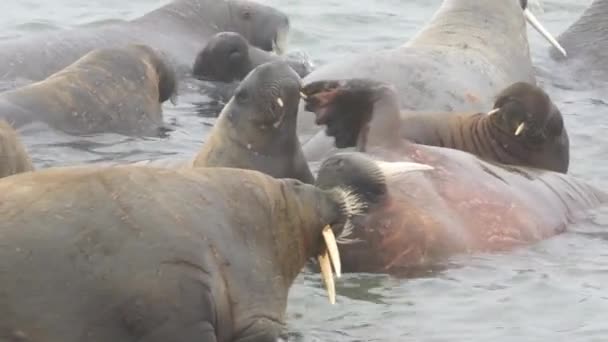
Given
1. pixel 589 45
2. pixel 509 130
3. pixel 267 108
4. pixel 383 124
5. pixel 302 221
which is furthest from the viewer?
pixel 589 45

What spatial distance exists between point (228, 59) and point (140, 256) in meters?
7.41

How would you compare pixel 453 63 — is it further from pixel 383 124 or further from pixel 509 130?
pixel 383 124

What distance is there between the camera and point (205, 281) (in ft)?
16.8

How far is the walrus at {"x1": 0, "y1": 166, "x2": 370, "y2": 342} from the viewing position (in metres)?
4.97

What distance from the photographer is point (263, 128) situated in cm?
756

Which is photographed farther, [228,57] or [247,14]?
[247,14]

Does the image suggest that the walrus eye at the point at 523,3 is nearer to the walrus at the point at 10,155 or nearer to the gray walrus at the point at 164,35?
the gray walrus at the point at 164,35

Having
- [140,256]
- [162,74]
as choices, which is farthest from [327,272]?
[162,74]

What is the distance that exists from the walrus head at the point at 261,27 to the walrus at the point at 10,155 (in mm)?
7524

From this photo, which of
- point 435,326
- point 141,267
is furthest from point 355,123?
point 141,267

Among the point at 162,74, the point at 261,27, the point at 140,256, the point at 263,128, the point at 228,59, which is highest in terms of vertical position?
the point at 140,256

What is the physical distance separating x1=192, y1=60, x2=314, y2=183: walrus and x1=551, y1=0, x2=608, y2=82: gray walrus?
231 inches

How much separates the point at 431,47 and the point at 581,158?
1.21m

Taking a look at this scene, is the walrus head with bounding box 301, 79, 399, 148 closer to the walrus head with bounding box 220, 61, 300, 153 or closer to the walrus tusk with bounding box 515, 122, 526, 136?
the walrus head with bounding box 220, 61, 300, 153
